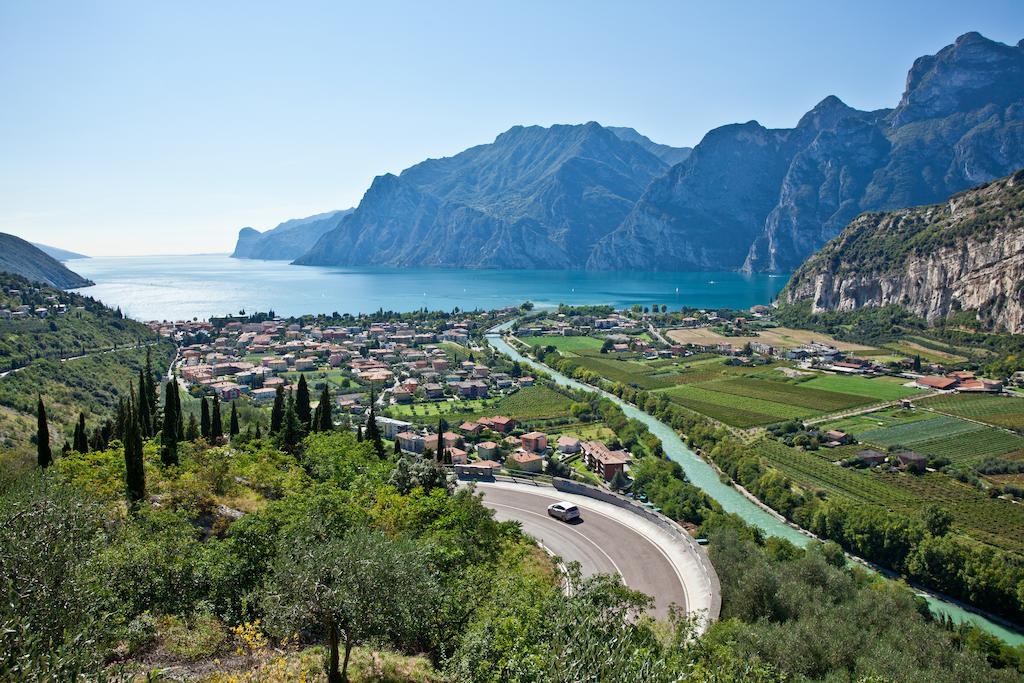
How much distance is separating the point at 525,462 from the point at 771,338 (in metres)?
70.5

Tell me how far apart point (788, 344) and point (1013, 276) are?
28.4 meters

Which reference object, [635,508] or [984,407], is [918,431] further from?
[635,508]

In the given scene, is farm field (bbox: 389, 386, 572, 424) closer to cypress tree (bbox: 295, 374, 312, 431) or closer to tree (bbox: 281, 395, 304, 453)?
cypress tree (bbox: 295, 374, 312, 431)

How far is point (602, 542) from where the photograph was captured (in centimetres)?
2322

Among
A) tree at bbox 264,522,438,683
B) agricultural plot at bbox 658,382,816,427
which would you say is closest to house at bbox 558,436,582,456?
agricultural plot at bbox 658,382,816,427

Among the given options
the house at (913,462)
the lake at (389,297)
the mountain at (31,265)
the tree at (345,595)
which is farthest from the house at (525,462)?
the mountain at (31,265)

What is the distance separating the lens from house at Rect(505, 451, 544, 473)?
132 ft

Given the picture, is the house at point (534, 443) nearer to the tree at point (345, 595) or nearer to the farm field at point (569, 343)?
the tree at point (345, 595)

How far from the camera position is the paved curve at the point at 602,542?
20281 mm

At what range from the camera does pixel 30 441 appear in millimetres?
36594

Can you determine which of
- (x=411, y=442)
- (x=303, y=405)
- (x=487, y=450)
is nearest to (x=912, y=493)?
(x=487, y=450)

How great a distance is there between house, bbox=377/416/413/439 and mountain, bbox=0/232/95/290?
13483 cm

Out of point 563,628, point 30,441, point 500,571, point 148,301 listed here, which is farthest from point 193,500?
point 148,301

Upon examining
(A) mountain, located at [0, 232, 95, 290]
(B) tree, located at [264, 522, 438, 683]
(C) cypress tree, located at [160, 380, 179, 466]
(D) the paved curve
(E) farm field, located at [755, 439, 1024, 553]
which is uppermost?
(A) mountain, located at [0, 232, 95, 290]
